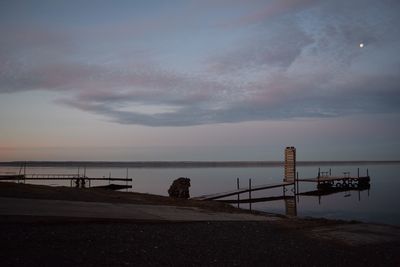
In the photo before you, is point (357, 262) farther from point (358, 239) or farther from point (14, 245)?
point (14, 245)

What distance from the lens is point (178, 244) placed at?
925cm

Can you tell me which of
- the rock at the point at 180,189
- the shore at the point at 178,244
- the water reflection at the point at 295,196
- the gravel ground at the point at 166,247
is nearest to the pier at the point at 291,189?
the water reflection at the point at 295,196

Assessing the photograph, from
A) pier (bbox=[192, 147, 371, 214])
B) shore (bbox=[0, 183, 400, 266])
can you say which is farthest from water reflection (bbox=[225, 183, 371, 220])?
shore (bbox=[0, 183, 400, 266])

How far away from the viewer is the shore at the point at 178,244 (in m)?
7.70

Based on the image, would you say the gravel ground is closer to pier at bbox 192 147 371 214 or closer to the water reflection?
the water reflection

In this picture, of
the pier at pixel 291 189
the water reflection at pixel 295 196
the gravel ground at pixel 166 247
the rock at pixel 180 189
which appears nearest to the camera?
the gravel ground at pixel 166 247

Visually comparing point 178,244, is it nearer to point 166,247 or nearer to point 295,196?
point 166,247

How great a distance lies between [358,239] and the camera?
11.6 m

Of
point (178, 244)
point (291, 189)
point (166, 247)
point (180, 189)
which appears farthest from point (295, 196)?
point (166, 247)

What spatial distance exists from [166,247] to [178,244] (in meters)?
0.45

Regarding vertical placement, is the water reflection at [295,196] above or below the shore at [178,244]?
below

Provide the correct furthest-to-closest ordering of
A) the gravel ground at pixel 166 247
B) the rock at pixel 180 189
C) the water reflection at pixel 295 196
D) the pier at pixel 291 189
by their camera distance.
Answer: the pier at pixel 291 189, the water reflection at pixel 295 196, the rock at pixel 180 189, the gravel ground at pixel 166 247

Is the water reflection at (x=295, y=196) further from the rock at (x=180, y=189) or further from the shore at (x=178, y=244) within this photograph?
the shore at (x=178, y=244)

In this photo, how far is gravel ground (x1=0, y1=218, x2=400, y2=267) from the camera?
7.60 m
